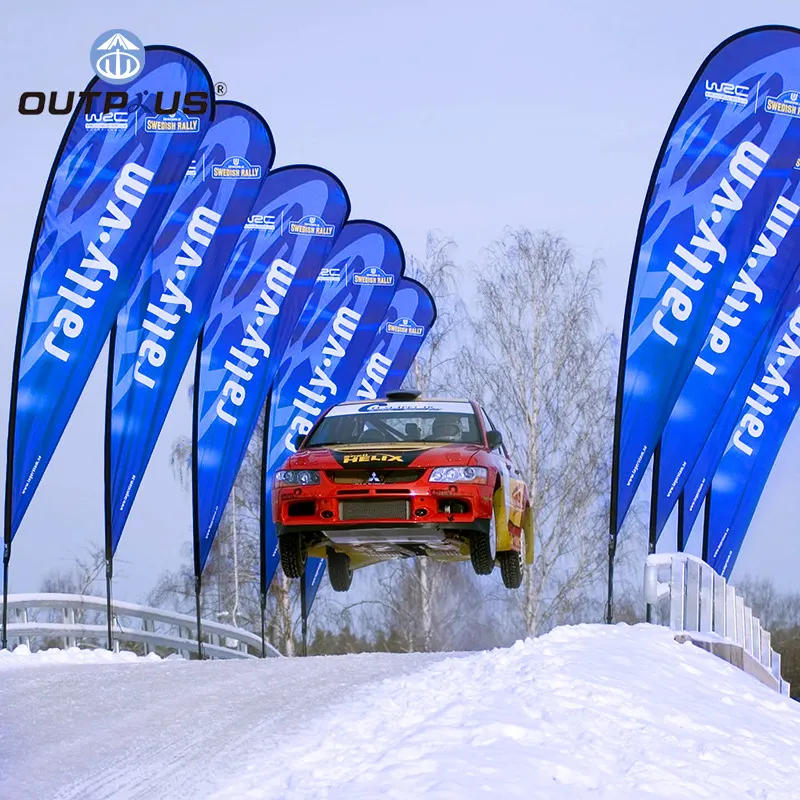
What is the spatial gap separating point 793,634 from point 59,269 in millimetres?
66431

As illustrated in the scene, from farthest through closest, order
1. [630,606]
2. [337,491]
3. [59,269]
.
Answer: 1. [630,606]
2. [59,269]
3. [337,491]

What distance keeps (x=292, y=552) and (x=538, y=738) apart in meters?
6.96

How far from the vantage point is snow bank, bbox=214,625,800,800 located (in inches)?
264

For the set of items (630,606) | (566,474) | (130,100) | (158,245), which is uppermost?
(130,100)

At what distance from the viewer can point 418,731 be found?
7.46 meters

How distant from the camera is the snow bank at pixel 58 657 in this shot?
580 inches

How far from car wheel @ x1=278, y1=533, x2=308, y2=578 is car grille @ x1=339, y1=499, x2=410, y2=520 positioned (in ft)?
2.61

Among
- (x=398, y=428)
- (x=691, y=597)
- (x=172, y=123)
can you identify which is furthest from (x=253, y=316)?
(x=691, y=597)

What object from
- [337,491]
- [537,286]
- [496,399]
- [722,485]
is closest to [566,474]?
[496,399]

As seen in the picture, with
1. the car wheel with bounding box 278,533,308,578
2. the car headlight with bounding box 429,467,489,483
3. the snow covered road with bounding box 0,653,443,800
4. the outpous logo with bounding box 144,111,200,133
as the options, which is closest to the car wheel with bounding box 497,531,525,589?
the car headlight with bounding box 429,467,489,483

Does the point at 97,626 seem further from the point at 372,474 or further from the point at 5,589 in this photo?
the point at 372,474

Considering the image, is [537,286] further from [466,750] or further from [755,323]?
[466,750]

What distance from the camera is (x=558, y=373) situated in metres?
33.5

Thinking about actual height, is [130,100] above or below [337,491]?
above
